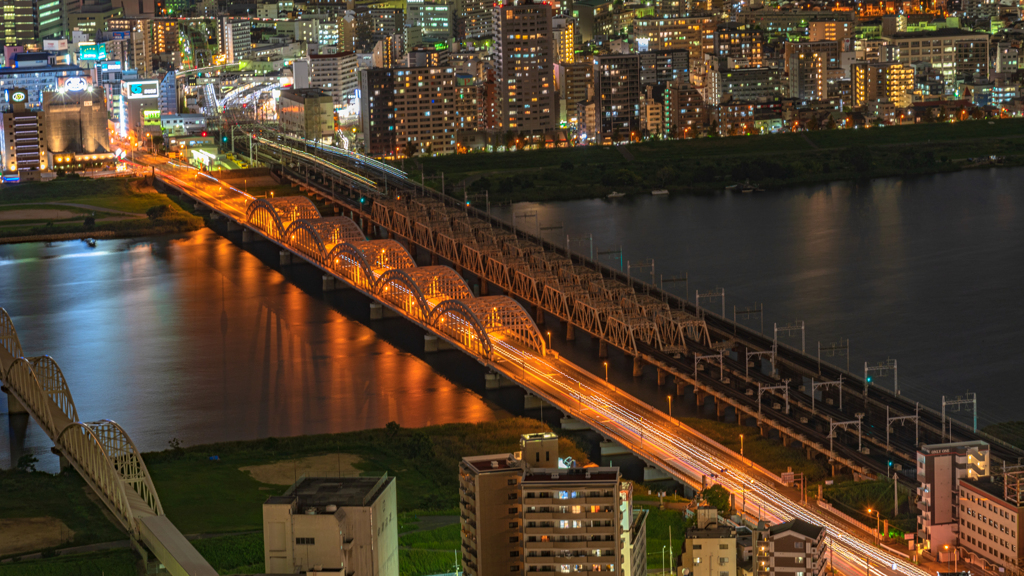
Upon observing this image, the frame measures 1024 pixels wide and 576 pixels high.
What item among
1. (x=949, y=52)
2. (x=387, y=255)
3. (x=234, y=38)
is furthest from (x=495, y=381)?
(x=234, y=38)

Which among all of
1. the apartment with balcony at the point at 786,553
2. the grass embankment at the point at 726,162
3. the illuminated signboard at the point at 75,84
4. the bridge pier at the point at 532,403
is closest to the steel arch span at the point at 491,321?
the bridge pier at the point at 532,403

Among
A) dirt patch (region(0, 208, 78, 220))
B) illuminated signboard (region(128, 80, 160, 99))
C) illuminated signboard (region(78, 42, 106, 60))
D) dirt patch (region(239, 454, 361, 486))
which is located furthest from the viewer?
illuminated signboard (region(78, 42, 106, 60))

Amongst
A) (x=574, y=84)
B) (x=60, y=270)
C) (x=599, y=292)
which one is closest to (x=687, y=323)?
(x=599, y=292)

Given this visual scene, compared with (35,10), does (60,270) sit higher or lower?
lower

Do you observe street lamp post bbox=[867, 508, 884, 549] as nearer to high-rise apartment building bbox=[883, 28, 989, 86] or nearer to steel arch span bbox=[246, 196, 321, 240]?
steel arch span bbox=[246, 196, 321, 240]

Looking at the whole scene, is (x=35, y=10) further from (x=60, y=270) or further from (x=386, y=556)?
(x=386, y=556)

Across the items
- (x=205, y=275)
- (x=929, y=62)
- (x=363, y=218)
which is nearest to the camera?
(x=205, y=275)

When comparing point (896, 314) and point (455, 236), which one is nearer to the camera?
point (896, 314)

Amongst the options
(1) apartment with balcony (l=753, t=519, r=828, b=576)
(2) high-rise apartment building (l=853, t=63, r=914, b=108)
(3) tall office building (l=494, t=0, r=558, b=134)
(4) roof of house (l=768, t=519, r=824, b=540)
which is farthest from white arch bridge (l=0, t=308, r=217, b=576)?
(2) high-rise apartment building (l=853, t=63, r=914, b=108)
